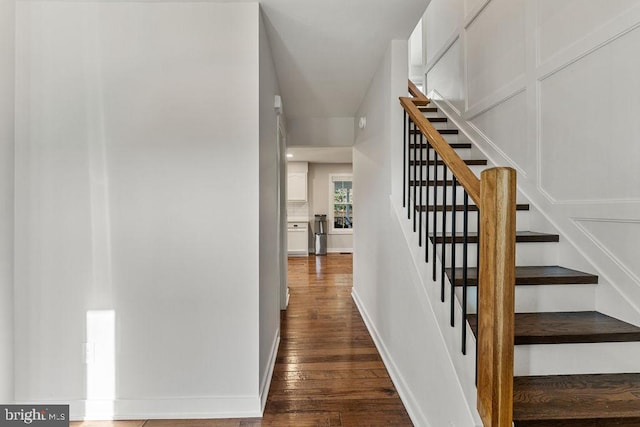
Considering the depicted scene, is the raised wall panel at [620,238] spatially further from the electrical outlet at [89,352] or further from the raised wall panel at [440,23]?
the electrical outlet at [89,352]

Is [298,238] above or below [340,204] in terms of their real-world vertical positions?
below

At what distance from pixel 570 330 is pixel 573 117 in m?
1.18

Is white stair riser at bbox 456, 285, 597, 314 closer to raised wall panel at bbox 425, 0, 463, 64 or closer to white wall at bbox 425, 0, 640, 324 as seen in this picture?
white wall at bbox 425, 0, 640, 324

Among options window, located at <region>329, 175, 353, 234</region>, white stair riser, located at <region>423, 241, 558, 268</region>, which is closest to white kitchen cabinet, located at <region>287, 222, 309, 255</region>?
window, located at <region>329, 175, 353, 234</region>

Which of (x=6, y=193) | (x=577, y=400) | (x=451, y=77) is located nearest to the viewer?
(x=577, y=400)

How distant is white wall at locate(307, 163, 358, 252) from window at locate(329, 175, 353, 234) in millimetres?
109

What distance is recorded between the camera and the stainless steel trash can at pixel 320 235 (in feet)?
26.2

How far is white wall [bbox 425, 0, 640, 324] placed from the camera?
151 centimetres

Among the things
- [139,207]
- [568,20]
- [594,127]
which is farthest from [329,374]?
[568,20]

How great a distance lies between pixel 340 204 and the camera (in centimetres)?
845

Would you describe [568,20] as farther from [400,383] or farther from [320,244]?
[320,244]

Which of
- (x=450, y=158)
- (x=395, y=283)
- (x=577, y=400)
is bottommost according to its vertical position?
(x=577, y=400)

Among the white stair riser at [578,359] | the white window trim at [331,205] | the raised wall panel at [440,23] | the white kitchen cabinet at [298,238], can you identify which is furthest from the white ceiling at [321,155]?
the white stair riser at [578,359]

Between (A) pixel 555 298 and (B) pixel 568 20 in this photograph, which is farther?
(B) pixel 568 20
